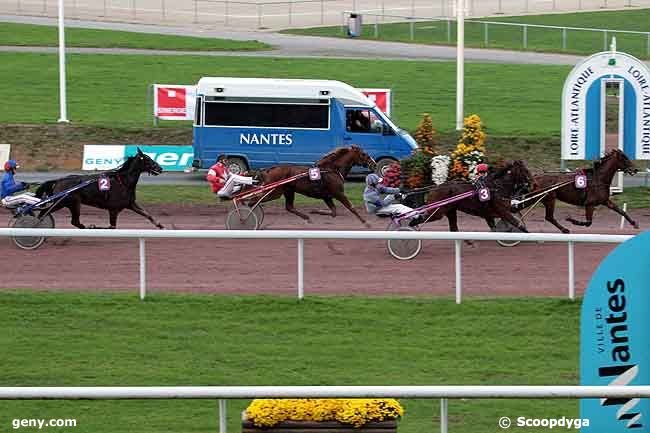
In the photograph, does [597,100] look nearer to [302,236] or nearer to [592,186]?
[592,186]

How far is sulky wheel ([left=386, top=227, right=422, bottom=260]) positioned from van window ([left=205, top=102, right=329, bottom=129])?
30.5 ft

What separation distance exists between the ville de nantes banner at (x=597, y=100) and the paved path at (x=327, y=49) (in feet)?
52.9

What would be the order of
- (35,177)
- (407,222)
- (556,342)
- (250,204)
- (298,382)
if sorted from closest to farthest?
(298,382), (556,342), (407,222), (250,204), (35,177)

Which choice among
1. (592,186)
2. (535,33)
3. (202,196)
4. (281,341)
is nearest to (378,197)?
(592,186)

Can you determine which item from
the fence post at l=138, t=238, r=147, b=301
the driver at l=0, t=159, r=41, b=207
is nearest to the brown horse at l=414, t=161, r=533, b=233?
the fence post at l=138, t=238, r=147, b=301

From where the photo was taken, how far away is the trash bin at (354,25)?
4266 centimetres

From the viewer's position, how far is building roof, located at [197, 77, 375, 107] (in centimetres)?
2409

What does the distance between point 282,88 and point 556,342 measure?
1245 cm

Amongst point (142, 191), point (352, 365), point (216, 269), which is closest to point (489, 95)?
point (142, 191)

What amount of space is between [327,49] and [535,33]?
7596 millimetres

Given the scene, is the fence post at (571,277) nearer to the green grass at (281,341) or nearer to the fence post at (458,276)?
the green grass at (281,341)

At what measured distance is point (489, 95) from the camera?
33281 millimetres

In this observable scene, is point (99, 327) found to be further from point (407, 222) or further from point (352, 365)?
point (407, 222)

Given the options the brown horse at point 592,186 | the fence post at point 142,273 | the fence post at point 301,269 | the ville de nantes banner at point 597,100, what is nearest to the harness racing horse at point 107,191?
the fence post at point 142,273
